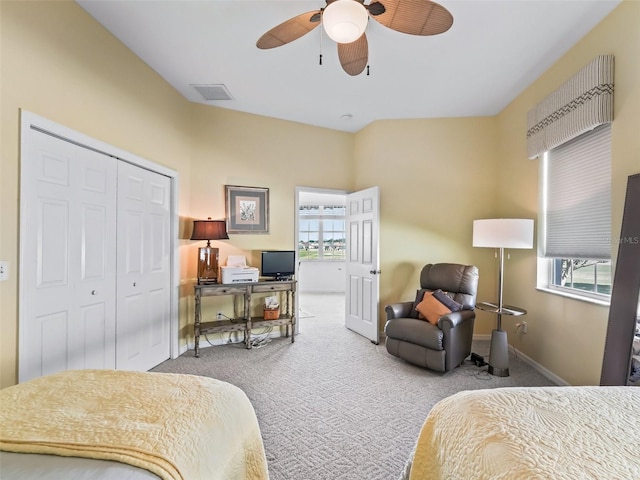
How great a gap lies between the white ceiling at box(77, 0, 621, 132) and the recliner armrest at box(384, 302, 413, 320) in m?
2.40

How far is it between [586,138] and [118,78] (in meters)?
3.99

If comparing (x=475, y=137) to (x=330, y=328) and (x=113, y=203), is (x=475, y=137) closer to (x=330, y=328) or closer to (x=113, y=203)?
(x=330, y=328)

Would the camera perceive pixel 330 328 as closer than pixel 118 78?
No

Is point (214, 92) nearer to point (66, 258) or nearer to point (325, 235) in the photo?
point (66, 258)

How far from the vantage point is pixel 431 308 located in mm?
3117

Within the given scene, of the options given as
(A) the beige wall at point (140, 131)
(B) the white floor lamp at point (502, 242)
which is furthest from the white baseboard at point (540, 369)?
(A) the beige wall at point (140, 131)

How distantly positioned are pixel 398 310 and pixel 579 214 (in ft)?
6.13

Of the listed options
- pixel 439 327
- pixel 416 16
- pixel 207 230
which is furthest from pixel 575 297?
pixel 207 230

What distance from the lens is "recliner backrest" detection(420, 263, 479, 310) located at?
10.7ft

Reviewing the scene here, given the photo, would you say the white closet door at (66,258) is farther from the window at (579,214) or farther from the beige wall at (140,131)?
the window at (579,214)

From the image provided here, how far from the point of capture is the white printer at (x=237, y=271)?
343 cm

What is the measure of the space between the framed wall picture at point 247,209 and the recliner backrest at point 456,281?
85.7 inches

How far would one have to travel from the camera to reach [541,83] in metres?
2.98

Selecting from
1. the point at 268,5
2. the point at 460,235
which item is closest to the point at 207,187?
the point at 268,5
